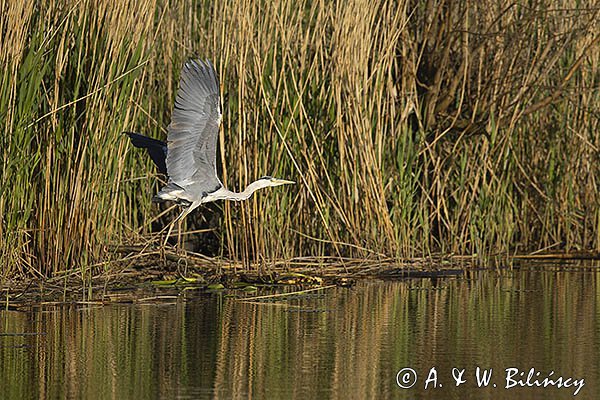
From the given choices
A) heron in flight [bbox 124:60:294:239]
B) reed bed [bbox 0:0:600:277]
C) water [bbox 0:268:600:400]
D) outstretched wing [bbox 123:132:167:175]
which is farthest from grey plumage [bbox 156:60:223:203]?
water [bbox 0:268:600:400]

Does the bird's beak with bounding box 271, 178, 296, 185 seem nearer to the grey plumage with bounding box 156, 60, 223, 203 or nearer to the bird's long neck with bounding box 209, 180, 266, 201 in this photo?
the bird's long neck with bounding box 209, 180, 266, 201

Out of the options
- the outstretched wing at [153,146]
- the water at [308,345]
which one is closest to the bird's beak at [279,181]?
the outstretched wing at [153,146]

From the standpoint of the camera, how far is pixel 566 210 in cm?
1003

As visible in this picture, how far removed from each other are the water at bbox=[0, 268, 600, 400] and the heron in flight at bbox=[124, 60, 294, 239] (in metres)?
0.74

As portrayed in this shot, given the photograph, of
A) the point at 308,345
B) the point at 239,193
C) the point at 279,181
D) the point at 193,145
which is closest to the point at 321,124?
the point at 279,181

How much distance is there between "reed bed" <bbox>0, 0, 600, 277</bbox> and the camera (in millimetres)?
7293

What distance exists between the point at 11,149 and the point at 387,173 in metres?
3.38

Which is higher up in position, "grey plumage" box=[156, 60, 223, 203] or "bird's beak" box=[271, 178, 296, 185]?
"grey plumage" box=[156, 60, 223, 203]

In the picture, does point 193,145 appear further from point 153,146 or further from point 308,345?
point 308,345

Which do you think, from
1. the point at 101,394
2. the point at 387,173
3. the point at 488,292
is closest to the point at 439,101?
the point at 387,173

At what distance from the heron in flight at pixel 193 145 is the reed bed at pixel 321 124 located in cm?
30

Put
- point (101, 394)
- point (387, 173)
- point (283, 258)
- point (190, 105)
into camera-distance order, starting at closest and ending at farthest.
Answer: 1. point (101, 394)
2. point (190, 105)
3. point (283, 258)
4. point (387, 173)

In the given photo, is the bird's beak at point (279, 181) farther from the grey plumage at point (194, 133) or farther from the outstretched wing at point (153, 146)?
the outstretched wing at point (153, 146)

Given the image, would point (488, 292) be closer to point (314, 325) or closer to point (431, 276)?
point (431, 276)
